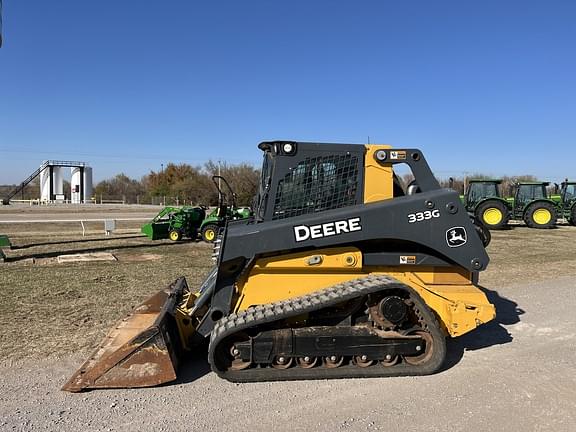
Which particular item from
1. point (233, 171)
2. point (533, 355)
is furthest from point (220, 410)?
point (233, 171)

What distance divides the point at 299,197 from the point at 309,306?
1169 mm

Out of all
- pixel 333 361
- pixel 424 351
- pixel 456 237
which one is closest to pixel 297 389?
pixel 333 361

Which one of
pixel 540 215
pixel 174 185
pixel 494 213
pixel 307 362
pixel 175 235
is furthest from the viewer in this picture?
pixel 174 185

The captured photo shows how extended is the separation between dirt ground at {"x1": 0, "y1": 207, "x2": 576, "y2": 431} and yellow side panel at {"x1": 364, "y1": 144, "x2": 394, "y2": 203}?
5.77ft

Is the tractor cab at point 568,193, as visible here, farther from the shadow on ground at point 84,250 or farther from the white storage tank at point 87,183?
the white storage tank at point 87,183

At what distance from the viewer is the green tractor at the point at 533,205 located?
22.1 m

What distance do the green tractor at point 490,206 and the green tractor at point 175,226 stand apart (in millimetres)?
12050

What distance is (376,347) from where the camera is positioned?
168 inches

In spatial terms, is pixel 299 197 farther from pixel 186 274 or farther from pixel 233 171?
pixel 233 171

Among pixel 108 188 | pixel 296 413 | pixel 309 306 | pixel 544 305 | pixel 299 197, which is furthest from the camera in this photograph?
pixel 108 188

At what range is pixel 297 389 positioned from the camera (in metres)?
4.08

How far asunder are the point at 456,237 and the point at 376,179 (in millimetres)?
957

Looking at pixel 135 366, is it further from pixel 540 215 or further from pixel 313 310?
pixel 540 215

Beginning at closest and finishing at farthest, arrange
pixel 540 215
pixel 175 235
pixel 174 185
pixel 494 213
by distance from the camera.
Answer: pixel 175 235 → pixel 494 213 → pixel 540 215 → pixel 174 185
